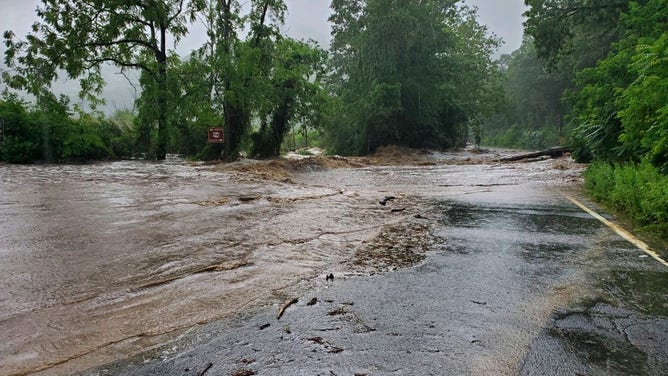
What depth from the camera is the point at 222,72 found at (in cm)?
2698

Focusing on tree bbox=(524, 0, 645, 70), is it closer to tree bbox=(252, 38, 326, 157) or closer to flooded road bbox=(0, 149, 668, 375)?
tree bbox=(252, 38, 326, 157)

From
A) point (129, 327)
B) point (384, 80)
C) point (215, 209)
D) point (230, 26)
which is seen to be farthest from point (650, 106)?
point (384, 80)

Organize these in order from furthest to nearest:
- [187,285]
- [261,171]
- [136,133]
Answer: [136,133]
[261,171]
[187,285]

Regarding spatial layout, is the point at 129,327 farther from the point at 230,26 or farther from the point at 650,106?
the point at 230,26

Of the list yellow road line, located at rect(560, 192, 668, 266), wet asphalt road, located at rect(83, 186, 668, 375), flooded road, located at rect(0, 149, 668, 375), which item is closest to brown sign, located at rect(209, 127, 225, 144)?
flooded road, located at rect(0, 149, 668, 375)

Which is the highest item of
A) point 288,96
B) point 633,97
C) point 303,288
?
point 288,96

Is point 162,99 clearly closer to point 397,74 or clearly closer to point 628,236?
point 397,74

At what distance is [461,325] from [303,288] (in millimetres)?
1706

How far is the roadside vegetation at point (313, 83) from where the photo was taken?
14.2m

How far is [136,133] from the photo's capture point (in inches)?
1186

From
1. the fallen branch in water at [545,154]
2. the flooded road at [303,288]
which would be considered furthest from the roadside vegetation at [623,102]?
the fallen branch in water at [545,154]

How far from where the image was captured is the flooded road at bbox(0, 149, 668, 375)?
11.2ft

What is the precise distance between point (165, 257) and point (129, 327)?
2.23 metres

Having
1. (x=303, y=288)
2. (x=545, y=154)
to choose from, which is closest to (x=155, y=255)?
(x=303, y=288)
